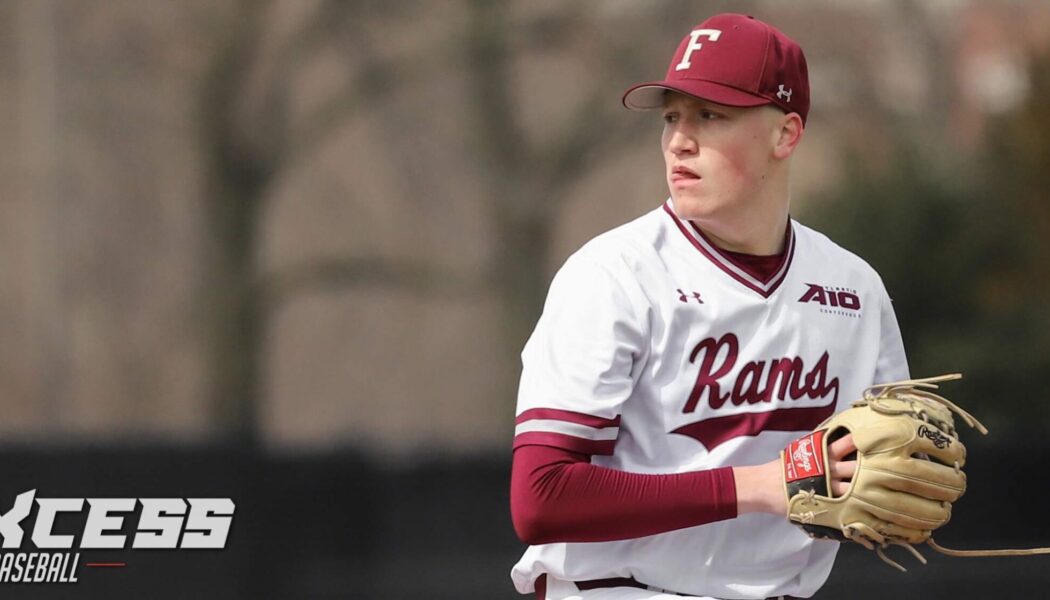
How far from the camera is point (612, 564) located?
9.37 feet

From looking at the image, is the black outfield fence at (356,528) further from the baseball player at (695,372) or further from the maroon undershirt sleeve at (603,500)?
the maroon undershirt sleeve at (603,500)

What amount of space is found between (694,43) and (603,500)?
914 millimetres

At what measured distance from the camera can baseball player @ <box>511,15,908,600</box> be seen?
2.69 metres

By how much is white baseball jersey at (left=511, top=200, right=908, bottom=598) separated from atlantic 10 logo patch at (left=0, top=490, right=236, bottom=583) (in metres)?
3.44

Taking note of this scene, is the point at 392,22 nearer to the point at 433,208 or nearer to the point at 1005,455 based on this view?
the point at 433,208

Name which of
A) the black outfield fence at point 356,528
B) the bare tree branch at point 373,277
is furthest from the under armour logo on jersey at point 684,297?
the bare tree branch at point 373,277

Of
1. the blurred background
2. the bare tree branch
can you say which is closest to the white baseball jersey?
the blurred background

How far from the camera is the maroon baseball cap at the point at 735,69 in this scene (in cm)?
288

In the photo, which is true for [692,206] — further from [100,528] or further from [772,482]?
[100,528]

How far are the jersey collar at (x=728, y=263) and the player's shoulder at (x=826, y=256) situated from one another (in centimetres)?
12

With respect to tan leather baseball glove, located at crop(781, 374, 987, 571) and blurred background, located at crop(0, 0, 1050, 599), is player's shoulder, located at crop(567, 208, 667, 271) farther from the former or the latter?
blurred background, located at crop(0, 0, 1050, 599)

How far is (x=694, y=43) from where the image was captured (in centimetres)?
297

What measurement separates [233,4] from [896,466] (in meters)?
16.9

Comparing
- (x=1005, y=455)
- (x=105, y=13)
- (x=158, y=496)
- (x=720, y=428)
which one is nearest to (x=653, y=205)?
(x=105, y=13)
